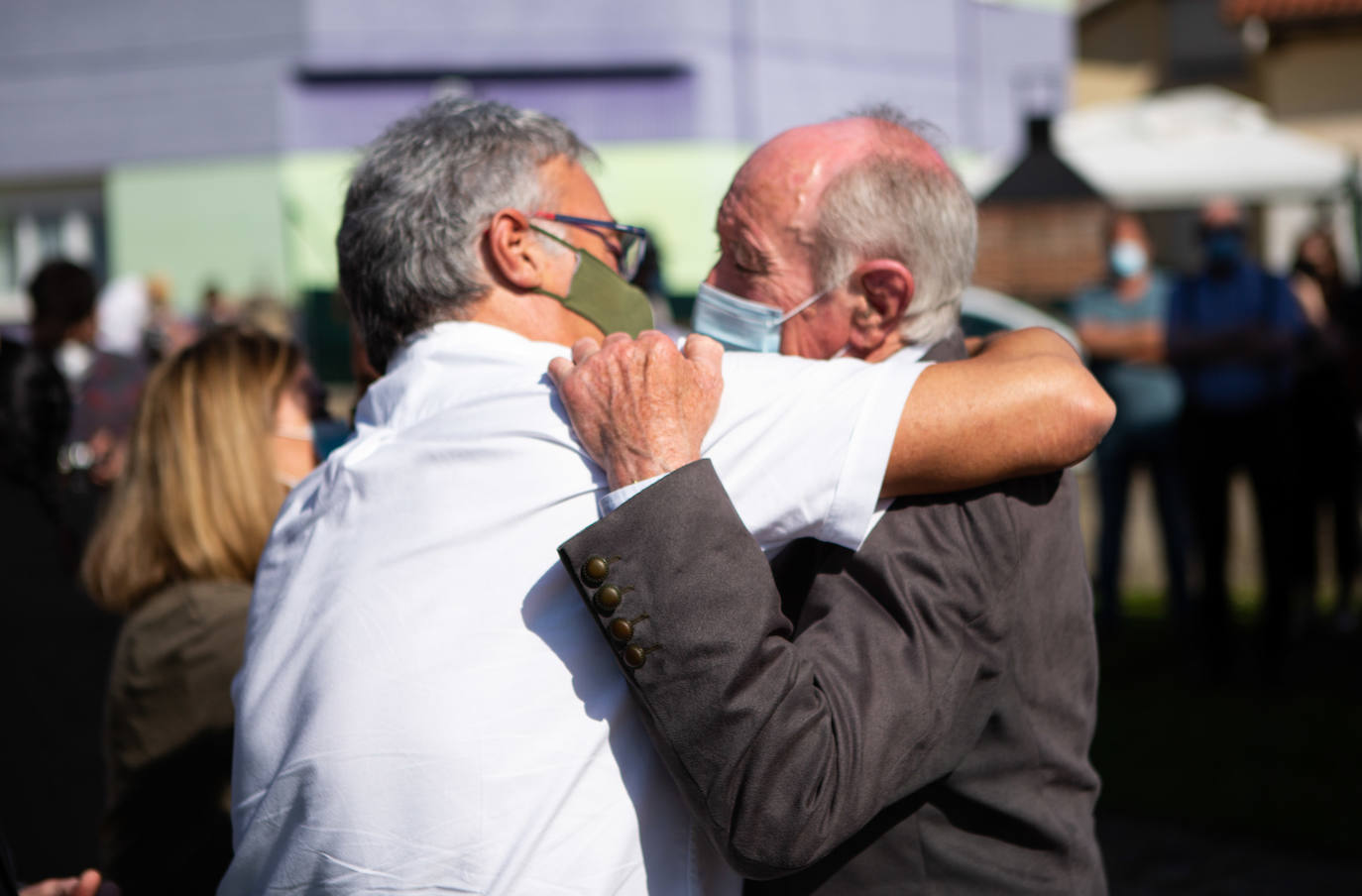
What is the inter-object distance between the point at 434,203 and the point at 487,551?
1.63ft

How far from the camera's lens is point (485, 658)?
1.58m

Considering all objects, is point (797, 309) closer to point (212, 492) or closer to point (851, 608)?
point (851, 608)

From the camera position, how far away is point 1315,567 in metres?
7.07

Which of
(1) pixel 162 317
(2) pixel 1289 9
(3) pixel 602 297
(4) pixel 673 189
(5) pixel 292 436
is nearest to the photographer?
(3) pixel 602 297

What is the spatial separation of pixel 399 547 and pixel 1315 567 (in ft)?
21.6

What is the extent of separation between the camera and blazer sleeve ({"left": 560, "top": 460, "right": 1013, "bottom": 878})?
1519mm

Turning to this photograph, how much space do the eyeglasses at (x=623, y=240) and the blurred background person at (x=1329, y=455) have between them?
5.39 meters

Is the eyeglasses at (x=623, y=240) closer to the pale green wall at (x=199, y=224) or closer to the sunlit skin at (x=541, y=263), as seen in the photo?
the sunlit skin at (x=541, y=263)

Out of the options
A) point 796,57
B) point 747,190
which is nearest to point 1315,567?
point 747,190

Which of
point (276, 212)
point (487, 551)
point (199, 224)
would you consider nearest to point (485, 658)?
point (487, 551)

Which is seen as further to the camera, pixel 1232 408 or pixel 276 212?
pixel 276 212

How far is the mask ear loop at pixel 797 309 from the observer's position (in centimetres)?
200

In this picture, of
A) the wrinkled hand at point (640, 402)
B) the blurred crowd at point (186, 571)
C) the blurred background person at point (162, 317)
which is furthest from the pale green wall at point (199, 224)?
the wrinkled hand at point (640, 402)

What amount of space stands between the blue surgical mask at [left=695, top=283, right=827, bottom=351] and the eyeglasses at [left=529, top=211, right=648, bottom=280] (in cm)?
12
